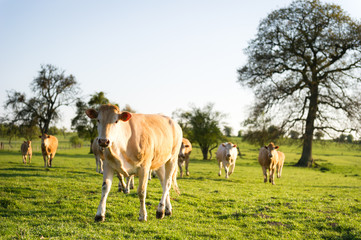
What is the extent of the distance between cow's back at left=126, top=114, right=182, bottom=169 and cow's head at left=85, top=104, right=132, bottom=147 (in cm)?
44

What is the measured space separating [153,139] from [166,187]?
1322 millimetres

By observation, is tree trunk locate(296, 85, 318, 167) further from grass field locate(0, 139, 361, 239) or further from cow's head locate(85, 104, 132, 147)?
cow's head locate(85, 104, 132, 147)

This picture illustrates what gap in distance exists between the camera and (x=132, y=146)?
548 cm

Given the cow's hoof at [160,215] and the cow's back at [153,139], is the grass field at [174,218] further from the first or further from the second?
the cow's back at [153,139]

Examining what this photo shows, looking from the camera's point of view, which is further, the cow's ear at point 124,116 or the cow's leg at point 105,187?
the cow's leg at point 105,187

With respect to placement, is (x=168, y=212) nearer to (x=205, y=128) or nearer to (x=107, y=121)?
(x=107, y=121)

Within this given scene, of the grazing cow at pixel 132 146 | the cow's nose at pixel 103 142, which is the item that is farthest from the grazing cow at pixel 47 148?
the cow's nose at pixel 103 142

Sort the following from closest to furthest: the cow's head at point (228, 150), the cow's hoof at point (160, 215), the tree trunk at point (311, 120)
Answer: the cow's hoof at point (160, 215) < the cow's head at point (228, 150) < the tree trunk at point (311, 120)

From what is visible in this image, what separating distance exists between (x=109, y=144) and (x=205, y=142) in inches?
1434

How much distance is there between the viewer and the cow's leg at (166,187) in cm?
616

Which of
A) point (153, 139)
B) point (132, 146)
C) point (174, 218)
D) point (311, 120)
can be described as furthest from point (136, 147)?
point (311, 120)

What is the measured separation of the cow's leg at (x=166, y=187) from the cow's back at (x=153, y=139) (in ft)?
0.95

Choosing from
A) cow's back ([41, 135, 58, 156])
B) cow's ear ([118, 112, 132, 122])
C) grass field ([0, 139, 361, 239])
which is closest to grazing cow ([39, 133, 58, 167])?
cow's back ([41, 135, 58, 156])

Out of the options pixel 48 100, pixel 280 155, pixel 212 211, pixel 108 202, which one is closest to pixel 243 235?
pixel 212 211
